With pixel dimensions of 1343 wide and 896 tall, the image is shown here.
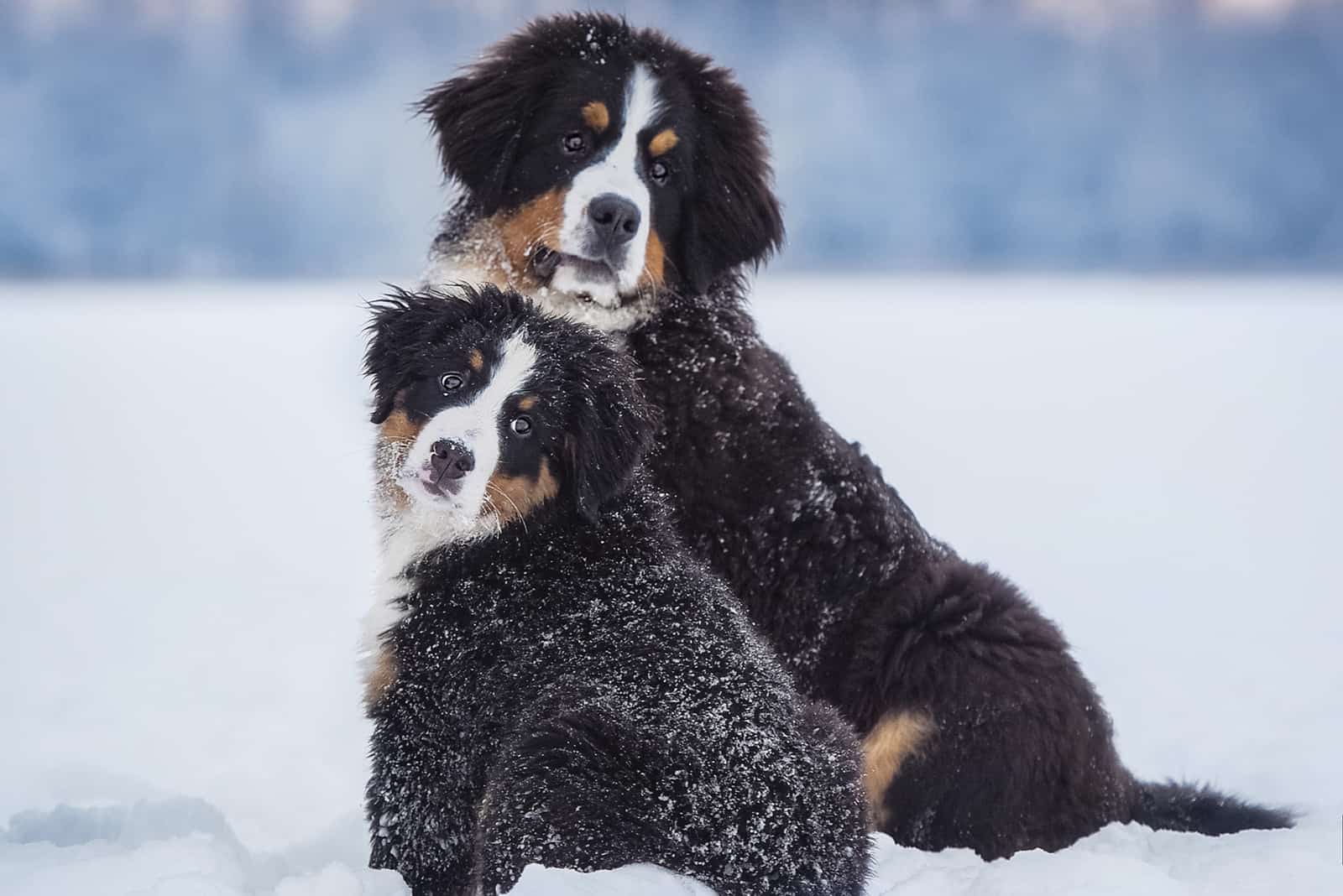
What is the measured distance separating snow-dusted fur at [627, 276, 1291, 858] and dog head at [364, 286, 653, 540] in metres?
0.42

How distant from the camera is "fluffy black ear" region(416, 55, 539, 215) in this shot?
3.77 meters

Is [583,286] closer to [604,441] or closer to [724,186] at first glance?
[724,186]

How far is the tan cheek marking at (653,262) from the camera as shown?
3.66 meters

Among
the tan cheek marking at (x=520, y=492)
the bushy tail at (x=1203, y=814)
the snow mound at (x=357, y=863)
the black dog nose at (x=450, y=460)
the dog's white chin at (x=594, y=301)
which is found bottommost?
the snow mound at (x=357, y=863)

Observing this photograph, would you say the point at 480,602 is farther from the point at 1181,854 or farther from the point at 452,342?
the point at 1181,854

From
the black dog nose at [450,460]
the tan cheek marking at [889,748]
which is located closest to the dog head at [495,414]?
the black dog nose at [450,460]

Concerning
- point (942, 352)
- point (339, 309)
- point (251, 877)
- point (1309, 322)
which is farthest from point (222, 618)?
point (1309, 322)

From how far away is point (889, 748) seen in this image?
3334 mm

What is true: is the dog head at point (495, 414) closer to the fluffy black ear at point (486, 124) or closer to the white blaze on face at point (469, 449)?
the white blaze on face at point (469, 449)

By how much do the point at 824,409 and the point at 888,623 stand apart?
204 cm

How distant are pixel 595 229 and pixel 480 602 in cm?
105

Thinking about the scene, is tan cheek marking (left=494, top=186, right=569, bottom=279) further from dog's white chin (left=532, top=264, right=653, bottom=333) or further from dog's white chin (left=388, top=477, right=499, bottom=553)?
dog's white chin (left=388, top=477, right=499, bottom=553)

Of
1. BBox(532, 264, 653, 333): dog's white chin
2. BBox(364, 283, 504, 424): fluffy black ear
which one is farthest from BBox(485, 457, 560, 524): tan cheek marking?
BBox(532, 264, 653, 333): dog's white chin

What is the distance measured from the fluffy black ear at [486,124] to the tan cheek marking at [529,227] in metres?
0.08
